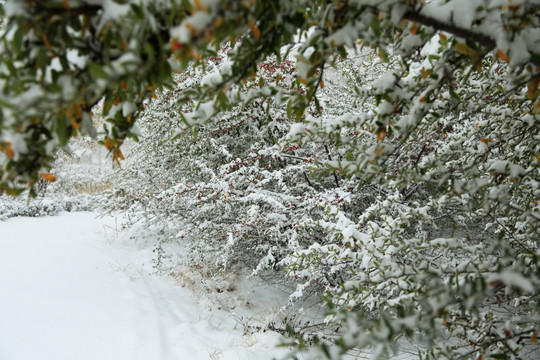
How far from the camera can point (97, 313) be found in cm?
371

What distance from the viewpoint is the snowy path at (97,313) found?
10.2ft

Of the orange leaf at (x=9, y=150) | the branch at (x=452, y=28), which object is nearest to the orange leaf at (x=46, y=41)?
the orange leaf at (x=9, y=150)

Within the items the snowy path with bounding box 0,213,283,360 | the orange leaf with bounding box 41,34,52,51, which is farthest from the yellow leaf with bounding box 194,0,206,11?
the snowy path with bounding box 0,213,283,360

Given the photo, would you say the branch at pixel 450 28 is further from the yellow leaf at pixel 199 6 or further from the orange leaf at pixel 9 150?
the orange leaf at pixel 9 150

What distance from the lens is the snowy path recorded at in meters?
3.12

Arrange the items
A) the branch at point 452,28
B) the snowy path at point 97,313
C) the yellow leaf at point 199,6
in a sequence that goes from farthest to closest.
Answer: the snowy path at point 97,313
the branch at point 452,28
the yellow leaf at point 199,6

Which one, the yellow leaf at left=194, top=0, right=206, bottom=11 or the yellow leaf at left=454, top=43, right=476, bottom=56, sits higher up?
the yellow leaf at left=454, top=43, right=476, bottom=56

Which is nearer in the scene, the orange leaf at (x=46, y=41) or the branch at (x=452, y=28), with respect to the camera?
the orange leaf at (x=46, y=41)

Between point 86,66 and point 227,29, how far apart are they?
14.0 inches

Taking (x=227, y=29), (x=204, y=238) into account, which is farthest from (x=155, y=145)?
(x=227, y=29)

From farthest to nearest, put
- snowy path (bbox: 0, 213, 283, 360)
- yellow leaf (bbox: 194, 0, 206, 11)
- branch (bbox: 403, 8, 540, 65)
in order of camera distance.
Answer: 1. snowy path (bbox: 0, 213, 283, 360)
2. branch (bbox: 403, 8, 540, 65)
3. yellow leaf (bbox: 194, 0, 206, 11)

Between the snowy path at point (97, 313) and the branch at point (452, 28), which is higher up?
the branch at point (452, 28)

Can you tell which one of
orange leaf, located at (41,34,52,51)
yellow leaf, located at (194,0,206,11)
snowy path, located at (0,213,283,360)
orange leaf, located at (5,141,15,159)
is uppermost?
yellow leaf, located at (194,0,206,11)

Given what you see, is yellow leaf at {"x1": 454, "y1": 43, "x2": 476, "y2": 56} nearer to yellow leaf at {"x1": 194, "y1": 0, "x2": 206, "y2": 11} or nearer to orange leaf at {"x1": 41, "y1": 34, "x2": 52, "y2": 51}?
yellow leaf at {"x1": 194, "y1": 0, "x2": 206, "y2": 11}
